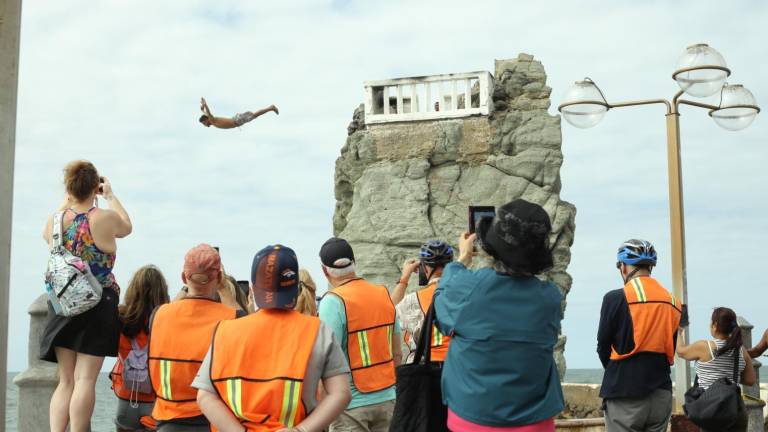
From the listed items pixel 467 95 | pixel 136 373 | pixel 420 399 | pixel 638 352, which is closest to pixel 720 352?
pixel 638 352

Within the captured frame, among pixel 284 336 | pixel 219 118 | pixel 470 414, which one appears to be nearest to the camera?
pixel 284 336

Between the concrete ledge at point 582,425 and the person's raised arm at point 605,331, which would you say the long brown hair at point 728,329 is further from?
the concrete ledge at point 582,425

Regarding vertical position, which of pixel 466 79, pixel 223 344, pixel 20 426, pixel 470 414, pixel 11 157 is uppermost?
pixel 466 79

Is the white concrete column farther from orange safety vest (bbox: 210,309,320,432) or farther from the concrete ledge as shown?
the concrete ledge

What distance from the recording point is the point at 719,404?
723cm

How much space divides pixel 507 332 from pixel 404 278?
2595 mm

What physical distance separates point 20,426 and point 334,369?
444 centimetres

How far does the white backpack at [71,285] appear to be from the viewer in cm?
548

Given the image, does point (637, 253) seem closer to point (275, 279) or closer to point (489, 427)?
point (489, 427)

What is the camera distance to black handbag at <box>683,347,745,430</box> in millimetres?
7215

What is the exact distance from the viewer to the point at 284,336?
373 cm

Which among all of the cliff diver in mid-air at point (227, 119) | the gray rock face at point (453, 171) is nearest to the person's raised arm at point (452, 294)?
the cliff diver in mid-air at point (227, 119)

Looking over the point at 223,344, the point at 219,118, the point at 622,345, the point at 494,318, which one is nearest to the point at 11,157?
the point at 223,344

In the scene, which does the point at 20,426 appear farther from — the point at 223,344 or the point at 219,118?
the point at 219,118
